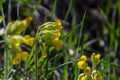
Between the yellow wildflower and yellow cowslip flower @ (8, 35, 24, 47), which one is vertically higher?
the yellow wildflower

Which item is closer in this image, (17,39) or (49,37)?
(17,39)

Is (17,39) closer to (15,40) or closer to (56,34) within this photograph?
(15,40)

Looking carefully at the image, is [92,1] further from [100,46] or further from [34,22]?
[34,22]

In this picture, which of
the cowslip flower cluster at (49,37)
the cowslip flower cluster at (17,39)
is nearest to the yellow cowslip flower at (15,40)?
the cowslip flower cluster at (17,39)

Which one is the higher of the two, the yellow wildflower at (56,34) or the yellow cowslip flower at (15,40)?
the yellow wildflower at (56,34)

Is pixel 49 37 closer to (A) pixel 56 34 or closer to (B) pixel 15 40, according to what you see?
(A) pixel 56 34

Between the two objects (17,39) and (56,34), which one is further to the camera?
(56,34)

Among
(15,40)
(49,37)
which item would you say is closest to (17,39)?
(15,40)

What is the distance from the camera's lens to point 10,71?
2.61m

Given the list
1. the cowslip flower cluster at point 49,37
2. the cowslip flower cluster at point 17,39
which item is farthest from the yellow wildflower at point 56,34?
the cowslip flower cluster at point 17,39

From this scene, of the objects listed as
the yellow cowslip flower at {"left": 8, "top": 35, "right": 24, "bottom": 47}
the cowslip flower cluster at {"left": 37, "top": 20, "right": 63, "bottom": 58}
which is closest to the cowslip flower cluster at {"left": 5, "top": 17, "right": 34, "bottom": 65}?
the yellow cowslip flower at {"left": 8, "top": 35, "right": 24, "bottom": 47}

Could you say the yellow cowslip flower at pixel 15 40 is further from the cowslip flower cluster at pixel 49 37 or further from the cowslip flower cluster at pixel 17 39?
the cowslip flower cluster at pixel 49 37

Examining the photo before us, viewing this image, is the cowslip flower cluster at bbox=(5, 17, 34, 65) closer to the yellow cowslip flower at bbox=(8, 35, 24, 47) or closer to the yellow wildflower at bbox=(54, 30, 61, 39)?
the yellow cowslip flower at bbox=(8, 35, 24, 47)

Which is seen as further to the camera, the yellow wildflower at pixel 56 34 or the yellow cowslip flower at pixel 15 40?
the yellow wildflower at pixel 56 34
